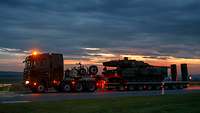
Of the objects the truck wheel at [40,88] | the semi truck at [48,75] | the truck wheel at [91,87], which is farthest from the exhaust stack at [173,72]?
the truck wheel at [40,88]

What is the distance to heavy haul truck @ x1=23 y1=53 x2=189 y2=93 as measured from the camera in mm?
40156

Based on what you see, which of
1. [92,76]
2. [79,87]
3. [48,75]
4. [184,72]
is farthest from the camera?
[184,72]

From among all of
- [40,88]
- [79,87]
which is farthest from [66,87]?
[40,88]

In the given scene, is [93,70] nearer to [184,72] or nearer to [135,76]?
[135,76]

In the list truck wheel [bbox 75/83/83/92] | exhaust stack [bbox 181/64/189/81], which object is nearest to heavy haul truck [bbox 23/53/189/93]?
truck wheel [bbox 75/83/83/92]

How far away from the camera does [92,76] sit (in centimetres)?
4266

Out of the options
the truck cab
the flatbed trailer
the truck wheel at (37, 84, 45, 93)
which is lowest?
the truck wheel at (37, 84, 45, 93)

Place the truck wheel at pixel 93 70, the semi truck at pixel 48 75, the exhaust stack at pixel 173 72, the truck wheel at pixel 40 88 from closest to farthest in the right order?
1. the truck wheel at pixel 40 88
2. the semi truck at pixel 48 75
3. the truck wheel at pixel 93 70
4. the exhaust stack at pixel 173 72

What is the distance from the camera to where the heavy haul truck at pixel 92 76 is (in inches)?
1581

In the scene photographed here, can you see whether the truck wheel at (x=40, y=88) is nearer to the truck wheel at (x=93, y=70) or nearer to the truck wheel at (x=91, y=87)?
the truck wheel at (x=91, y=87)

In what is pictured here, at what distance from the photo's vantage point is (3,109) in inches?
837

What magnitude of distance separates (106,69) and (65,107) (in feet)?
80.0

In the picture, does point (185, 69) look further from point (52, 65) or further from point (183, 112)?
point (183, 112)

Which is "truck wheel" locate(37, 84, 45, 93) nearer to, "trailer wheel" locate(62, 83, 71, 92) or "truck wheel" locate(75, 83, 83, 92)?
"trailer wheel" locate(62, 83, 71, 92)
